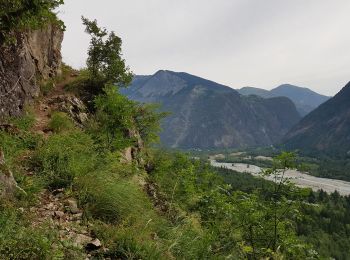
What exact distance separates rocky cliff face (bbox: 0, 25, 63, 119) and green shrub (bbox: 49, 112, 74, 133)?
5.14ft

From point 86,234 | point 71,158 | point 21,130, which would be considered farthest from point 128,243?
point 21,130

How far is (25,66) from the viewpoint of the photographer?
1959 cm

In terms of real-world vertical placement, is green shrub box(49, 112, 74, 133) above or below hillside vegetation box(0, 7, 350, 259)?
above

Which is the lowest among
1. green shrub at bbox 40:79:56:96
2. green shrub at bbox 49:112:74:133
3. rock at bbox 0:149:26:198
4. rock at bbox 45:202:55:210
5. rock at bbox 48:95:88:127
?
rock at bbox 45:202:55:210

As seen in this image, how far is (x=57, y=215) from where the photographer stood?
843 cm

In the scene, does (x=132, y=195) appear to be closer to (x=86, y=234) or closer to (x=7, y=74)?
(x=86, y=234)

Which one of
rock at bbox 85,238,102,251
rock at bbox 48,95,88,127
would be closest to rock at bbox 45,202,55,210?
rock at bbox 85,238,102,251

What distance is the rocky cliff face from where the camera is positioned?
16.9 meters

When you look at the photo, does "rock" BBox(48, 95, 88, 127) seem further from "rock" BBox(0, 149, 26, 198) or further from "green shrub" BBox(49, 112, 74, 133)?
"rock" BBox(0, 149, 26, 198)

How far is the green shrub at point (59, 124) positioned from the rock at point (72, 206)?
8.72 meters

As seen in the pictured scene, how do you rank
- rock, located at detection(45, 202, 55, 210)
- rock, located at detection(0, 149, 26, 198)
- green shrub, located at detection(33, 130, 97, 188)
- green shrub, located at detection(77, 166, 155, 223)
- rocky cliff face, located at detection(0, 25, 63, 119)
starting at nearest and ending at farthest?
rock, located at detection(0, 149, 26, 198) → rock, located at detection(45, 202, 55, 210) → green shrub, located at detection(77, 166, 155, 223) → green shrub, located at detection(33, 130, 97, 188) → rocky cliff face, located at detection(0, 25, 63, 119)

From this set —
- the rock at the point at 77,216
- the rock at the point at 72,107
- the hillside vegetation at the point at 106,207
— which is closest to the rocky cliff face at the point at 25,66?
the hillside vegetation at the point at 106,207

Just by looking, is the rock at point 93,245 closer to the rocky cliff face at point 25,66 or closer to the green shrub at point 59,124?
the rocky cliff face at point 25,66

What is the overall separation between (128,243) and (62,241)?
4.29 ft
